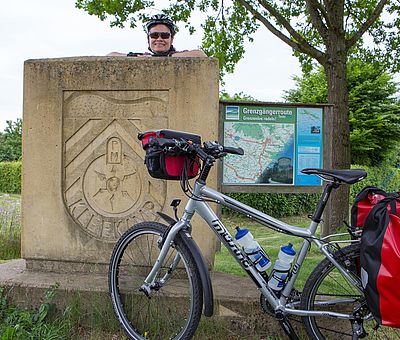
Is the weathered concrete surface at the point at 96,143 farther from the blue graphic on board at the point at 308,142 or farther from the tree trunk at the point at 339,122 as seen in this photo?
the tree trunk at the point at 339,122

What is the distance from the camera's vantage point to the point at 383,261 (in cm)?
262

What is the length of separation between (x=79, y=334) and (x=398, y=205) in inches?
94.1

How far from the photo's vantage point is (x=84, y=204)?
13.7 feet

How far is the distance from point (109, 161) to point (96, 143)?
0.61ft

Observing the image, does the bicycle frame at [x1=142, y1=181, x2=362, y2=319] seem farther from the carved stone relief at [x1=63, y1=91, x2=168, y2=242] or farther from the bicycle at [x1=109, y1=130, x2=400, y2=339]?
the carved stone relief at [x1=63, y1=91, x2=168, y2=242]

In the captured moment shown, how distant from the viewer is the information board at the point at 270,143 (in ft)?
15.3

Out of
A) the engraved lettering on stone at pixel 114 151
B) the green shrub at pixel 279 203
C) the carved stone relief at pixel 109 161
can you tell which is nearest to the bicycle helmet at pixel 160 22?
the carved stone relief at pixel 109 161

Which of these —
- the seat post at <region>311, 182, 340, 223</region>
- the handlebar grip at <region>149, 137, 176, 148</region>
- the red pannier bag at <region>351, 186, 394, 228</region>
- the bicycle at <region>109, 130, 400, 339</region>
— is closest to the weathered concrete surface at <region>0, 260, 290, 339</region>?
the bicycle at <region>109, 130, 400, 339</region>

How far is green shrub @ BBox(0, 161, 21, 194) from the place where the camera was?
2675 cm

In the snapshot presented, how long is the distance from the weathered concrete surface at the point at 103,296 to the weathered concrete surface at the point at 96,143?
195mm

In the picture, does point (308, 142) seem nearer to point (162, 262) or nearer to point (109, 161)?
point (109, 161)

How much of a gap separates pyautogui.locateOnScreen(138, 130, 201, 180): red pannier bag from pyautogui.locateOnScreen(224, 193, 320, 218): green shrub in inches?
444

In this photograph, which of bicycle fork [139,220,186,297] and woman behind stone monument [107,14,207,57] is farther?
woman behind stone monument [107,14,207,57]

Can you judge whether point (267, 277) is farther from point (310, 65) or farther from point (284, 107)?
point (310, 65)
